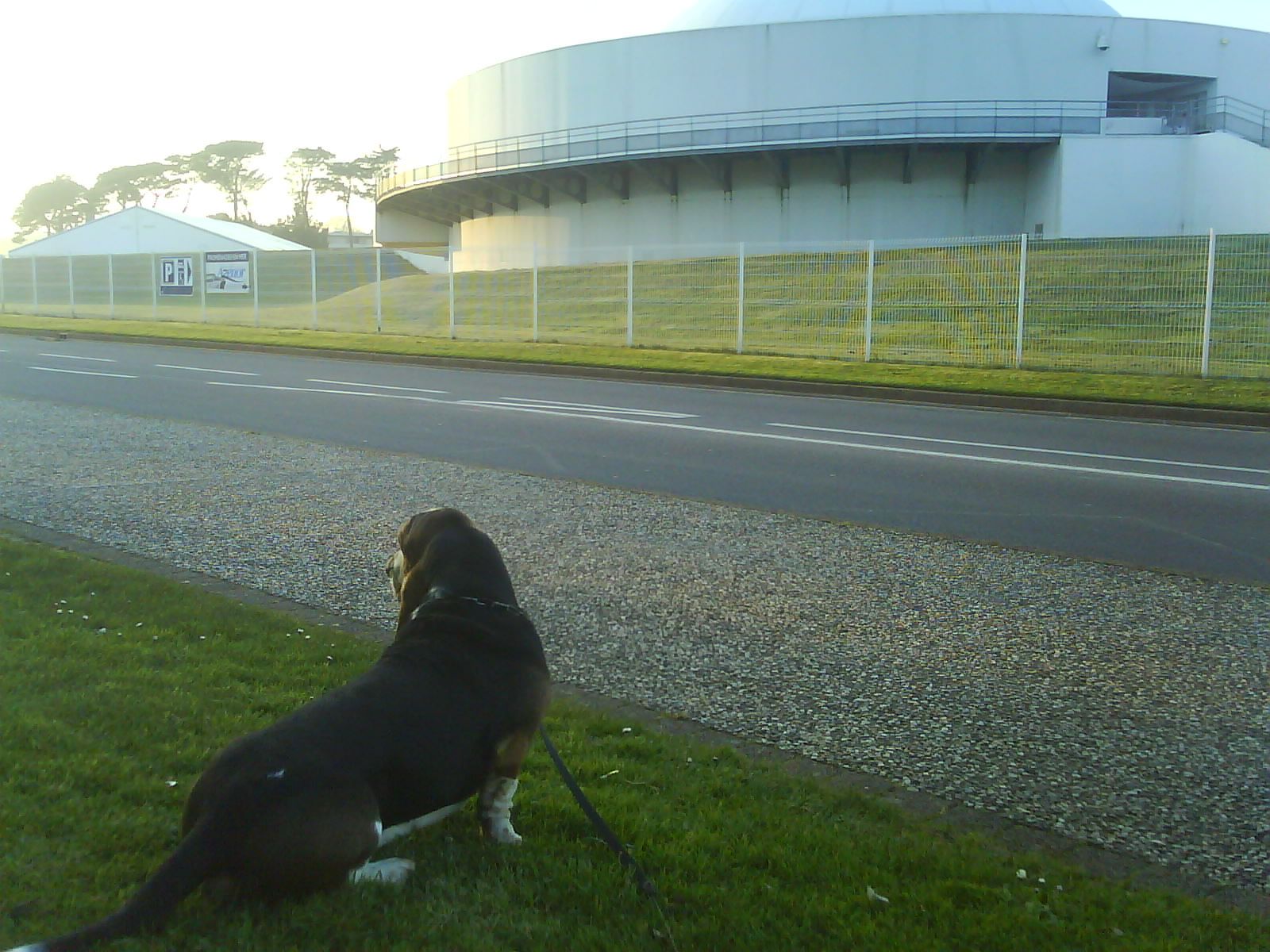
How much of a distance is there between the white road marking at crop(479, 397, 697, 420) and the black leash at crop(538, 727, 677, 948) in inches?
469

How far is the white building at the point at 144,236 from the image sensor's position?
66.1 metres

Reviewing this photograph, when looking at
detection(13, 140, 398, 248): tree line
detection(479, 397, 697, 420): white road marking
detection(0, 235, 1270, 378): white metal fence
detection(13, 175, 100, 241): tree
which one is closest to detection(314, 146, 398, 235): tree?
detection(13, 140, 398, 248): tree line

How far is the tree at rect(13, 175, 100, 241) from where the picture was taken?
10925cm

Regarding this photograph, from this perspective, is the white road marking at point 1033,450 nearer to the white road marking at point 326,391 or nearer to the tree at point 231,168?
the white road marking at point 326,391

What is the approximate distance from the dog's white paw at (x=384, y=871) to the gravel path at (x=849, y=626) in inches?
68.8

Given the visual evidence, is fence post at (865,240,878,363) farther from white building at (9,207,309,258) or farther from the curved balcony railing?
white building at (9,207,309,258)

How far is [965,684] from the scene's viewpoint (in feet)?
17.5

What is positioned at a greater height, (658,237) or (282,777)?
(658,237)

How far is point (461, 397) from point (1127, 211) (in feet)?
104

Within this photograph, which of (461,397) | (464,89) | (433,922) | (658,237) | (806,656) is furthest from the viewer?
(464,89)

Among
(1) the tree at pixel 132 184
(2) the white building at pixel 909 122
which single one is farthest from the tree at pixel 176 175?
(2) the white building at pixel 909 122

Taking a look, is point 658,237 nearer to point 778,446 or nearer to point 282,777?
point 778,446

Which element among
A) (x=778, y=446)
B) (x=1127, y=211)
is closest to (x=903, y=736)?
(x=778, y=446)

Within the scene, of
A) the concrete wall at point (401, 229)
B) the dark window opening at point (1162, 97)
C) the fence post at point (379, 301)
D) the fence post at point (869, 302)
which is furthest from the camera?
the concrete wall at point (401, 229)
